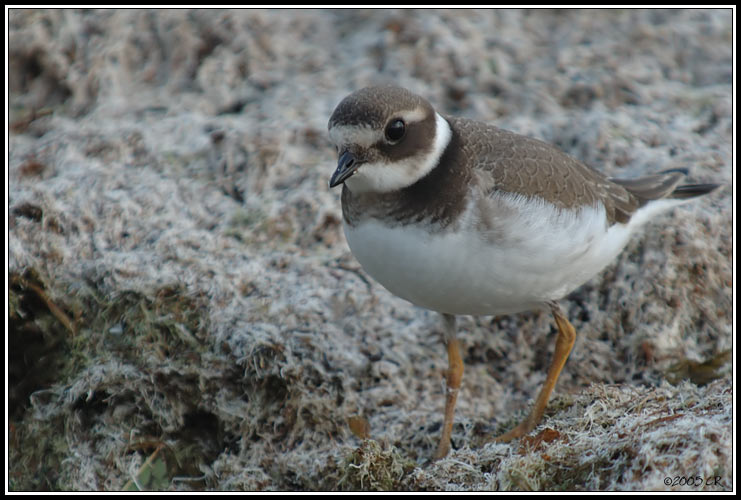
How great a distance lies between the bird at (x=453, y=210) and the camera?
4.13 meters

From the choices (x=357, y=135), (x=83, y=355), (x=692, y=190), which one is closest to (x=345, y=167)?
(x=357, y=135)

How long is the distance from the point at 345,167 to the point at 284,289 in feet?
6.09

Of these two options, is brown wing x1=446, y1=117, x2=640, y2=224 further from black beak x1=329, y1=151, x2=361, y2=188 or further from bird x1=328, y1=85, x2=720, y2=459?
black beak x1=329, y1=151, x2=361, y2=188

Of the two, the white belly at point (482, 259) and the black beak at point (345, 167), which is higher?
the black beak at point (345, 167)

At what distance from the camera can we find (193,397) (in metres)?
5.11

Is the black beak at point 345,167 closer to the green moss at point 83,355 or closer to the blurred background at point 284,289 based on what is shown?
the blurred background at point 284,289

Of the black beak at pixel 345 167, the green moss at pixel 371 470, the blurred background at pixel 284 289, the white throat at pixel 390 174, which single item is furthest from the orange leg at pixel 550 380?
the black beak at pixel 345 167

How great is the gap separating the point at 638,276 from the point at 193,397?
11.6ft

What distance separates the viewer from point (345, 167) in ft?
13.5

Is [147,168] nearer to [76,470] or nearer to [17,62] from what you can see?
[17,62]

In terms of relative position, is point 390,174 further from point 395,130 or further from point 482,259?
point 482,259

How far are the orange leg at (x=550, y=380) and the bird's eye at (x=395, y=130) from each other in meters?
Answer: 1.54

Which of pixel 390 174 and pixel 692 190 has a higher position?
pixel 390 174

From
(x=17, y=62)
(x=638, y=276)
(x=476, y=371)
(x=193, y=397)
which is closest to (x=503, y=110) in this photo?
(x=638, y=276)
